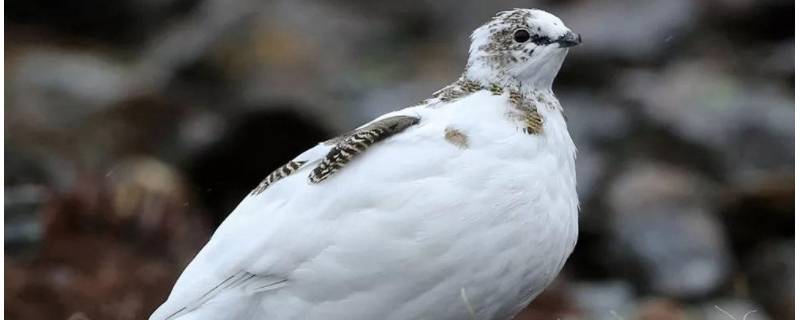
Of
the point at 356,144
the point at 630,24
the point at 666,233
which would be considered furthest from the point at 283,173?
the point at 630,24

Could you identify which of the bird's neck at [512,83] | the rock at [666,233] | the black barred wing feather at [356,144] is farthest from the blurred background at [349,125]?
the black barred wing feather at [356,144]

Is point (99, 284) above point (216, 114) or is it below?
below

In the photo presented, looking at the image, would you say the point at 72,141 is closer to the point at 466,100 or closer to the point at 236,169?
the point at 236,169

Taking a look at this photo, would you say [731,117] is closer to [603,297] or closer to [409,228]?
[603,297]

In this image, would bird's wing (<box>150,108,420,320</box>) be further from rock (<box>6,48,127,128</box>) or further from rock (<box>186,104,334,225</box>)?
rock (<box>6,48,127,128</box>)

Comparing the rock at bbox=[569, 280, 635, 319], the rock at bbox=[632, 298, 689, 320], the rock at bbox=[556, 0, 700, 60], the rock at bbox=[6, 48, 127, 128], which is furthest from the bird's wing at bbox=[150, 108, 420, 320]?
the rock at bbox=[556, 0, 700, 60]

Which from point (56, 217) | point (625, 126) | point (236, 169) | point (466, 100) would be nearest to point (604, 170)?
point (625, 126)

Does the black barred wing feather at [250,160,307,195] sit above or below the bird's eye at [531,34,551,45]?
above
